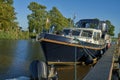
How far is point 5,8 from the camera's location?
218 feet

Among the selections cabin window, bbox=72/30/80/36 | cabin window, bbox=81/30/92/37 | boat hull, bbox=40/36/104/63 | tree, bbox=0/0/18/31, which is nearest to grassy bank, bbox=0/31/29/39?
tree, bbox=0/0/18/31

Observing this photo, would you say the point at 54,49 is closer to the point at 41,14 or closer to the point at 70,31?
the point at 70,31

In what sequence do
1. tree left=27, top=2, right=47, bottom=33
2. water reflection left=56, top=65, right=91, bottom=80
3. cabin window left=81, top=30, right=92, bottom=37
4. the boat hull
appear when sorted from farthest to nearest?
tree left=27, top=2, right=47, bottom=33 → cabin window left=81, top=30, right=92, bottom=37 → the boat hull → water reflection left=56, top=65, right=91, bottom=80

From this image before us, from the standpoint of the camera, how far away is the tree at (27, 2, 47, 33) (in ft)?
253

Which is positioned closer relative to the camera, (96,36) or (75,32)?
(75,32)

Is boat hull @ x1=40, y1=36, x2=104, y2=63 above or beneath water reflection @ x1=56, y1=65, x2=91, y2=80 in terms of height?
above

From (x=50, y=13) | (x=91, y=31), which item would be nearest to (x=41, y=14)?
(x=50, y=13)

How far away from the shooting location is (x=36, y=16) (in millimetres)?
78375

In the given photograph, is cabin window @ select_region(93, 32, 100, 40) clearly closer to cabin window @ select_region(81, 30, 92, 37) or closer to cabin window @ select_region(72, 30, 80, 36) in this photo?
cabin window @ select_region(81, 30, 92, 37)

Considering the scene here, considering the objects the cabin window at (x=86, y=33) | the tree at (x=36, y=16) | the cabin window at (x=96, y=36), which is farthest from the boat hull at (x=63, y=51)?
the tree at (x=36, y=16)

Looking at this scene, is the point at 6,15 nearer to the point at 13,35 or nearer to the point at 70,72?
the point at 13,35

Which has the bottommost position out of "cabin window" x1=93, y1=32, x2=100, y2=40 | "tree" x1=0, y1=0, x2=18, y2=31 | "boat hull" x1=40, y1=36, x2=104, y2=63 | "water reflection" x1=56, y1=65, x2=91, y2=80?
"water reflection" x1=56, y1=65, x2=91, y2=80

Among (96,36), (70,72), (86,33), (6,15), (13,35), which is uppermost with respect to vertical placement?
(6,15)

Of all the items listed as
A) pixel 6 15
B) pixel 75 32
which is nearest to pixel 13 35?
pixel 6 15
